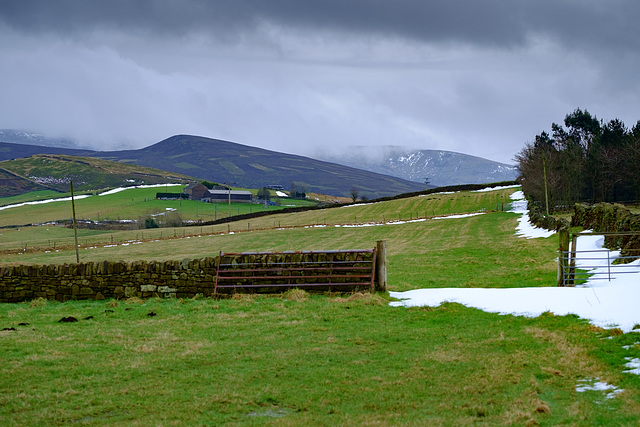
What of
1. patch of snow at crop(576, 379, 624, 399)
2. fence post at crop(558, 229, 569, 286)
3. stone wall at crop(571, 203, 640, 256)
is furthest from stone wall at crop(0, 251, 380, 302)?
stone wall at crop(571, 203, 640, 256)

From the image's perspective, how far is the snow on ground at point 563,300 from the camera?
41.1ft

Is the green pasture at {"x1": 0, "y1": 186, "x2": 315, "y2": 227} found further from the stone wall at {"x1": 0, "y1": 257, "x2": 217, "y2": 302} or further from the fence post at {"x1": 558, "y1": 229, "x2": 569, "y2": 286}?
the fence post at {"x1": 558, "y1": 229, "x2": 569, "y2": 286}

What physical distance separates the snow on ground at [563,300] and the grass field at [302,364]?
60 cm

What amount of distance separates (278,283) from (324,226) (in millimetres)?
58944

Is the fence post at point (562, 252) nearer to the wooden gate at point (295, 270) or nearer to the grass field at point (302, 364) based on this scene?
the grass field at point (302, 364)

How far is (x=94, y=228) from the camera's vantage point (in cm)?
11281

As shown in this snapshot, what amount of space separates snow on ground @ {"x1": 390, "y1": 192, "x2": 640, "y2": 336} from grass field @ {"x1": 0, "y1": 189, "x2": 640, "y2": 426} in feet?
1.97

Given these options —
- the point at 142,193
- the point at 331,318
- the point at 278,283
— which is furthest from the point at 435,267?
the point at 142,193

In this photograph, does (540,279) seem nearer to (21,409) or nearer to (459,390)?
(459,390)

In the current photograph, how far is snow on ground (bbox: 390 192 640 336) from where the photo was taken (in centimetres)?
1252

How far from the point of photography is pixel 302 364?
1063 centimetres

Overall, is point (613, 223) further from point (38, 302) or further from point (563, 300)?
point (38, 302)

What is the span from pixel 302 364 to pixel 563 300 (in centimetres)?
769

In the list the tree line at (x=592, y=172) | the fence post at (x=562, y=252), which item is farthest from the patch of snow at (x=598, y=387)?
the tree line at (x=592, y=172)
